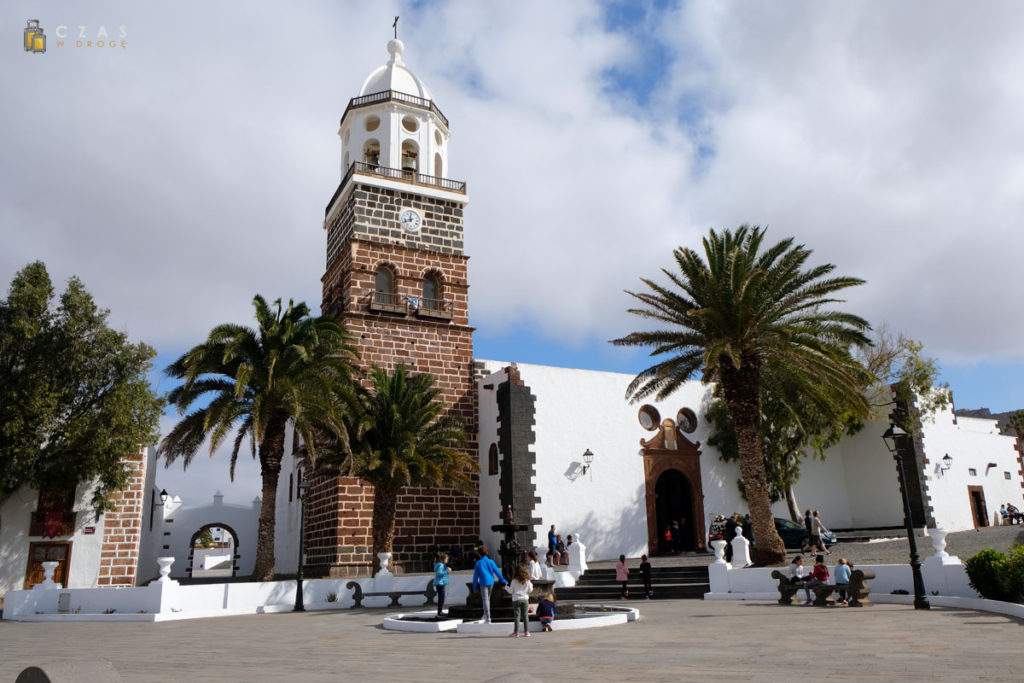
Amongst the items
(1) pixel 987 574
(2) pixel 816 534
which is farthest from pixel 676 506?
(1) pixel 987 574

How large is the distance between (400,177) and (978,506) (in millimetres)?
24929

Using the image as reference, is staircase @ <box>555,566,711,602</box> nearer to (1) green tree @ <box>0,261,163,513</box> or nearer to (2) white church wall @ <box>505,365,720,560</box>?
(2) white church wall @ <box>505,365,720,560</box>

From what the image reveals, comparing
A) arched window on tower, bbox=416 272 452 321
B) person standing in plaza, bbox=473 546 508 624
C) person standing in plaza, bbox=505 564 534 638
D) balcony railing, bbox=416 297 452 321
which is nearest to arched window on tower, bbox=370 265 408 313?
balcony railing, bbox=416 297 452 321

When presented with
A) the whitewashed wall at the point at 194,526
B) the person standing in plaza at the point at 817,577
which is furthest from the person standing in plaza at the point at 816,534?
the whitewashed wall at the point at 194,526

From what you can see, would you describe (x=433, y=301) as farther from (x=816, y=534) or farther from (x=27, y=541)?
(x=816, y=534)

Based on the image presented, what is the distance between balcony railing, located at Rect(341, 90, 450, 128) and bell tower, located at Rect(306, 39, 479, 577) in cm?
4

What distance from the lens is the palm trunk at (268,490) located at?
1908 cm

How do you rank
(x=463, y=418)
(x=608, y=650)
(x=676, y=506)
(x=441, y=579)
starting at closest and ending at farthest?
1. (x=608, y=650)
2. (x=441, y=579)
3. (x=463, y=418)
4. (x=676, y=506)

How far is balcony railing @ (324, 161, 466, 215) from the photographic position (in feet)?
81.3

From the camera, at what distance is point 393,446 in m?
19.8

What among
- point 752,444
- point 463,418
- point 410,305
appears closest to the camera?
point 752,444

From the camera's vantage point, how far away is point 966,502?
96.3ft

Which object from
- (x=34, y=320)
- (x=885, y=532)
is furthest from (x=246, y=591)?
(x=885, y=532)

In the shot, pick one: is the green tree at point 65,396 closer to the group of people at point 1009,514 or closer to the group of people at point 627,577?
the group of people at point 627,577
